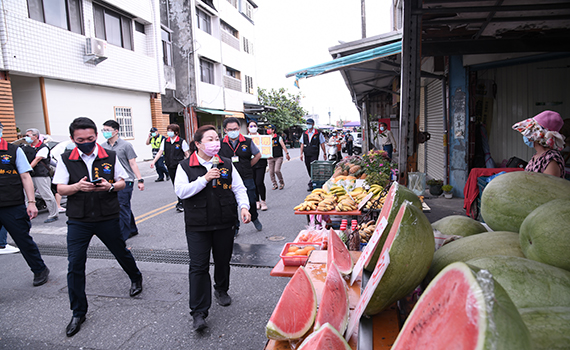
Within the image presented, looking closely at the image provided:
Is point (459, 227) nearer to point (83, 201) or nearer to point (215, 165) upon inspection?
point (215, 165)

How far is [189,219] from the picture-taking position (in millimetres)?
3566

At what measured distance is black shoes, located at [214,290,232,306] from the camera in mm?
3996

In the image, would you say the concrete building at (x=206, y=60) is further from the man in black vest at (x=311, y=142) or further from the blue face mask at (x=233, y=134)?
the blue face mask at (x=233, y=134)

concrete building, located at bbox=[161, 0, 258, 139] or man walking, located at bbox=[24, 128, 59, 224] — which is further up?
concrete building, located at bbox=[161, 0, 258, 139]

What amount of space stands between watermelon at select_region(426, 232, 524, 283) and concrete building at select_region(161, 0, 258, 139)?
2404 centimetres

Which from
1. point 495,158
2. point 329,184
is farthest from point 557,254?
point 495,158

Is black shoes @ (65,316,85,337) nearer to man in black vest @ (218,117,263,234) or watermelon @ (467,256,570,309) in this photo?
man in black vest @ (218,117,263,234)

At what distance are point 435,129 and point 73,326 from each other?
32.2 feet

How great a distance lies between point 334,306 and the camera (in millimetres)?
1762

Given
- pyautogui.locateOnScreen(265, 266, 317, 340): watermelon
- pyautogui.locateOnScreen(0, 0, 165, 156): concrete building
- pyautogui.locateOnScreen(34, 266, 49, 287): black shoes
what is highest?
pyautogui.locateOnScreen(0, 0, 165, 156): concrete building

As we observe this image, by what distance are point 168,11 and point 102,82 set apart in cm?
1021

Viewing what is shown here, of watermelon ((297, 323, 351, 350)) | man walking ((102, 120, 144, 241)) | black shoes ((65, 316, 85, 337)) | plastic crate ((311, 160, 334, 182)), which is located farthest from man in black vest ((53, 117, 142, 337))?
plastic crate ((311, 160, 334, 182))

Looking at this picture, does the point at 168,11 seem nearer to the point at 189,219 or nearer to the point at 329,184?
the point at 329,184

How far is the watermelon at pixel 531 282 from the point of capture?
3.25 ft
